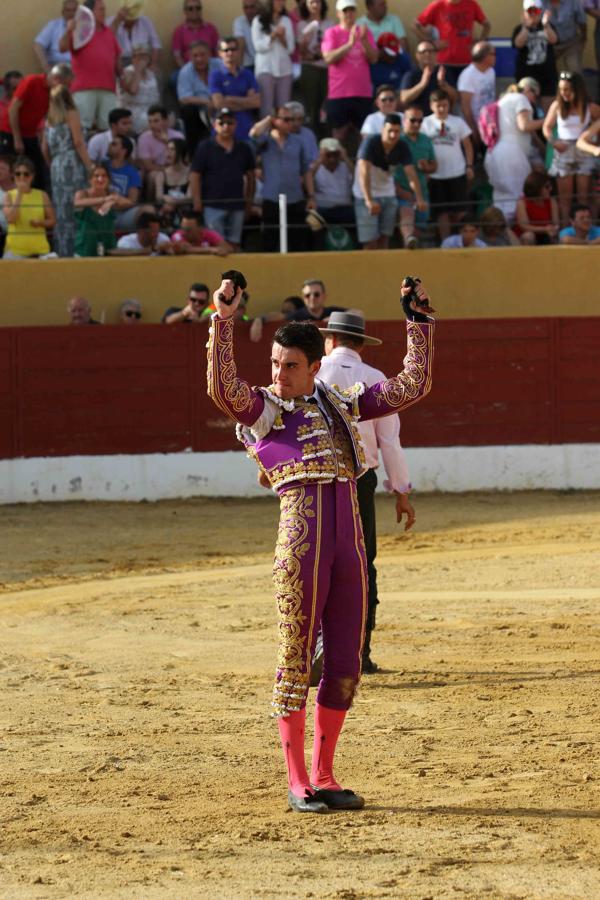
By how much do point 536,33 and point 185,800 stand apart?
11.3m

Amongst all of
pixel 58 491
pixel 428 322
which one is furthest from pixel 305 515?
pixel 58 491

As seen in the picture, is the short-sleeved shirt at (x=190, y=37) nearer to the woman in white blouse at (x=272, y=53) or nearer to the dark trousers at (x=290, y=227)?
the woman in white blouse at (x=272, y=53)

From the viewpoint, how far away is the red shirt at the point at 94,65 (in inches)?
543

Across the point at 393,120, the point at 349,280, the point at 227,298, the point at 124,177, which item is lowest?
the point at 227,298

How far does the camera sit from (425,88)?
550 inches

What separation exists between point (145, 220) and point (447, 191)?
8.93 ft

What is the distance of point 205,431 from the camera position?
43.0ft

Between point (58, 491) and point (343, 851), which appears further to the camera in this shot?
point (58, 491)

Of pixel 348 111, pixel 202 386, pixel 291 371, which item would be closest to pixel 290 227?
pixel 348 111

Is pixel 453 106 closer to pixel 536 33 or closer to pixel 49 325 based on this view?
pixel 536 33

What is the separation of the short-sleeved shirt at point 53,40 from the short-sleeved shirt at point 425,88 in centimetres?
318

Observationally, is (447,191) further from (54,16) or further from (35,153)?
(54,16)

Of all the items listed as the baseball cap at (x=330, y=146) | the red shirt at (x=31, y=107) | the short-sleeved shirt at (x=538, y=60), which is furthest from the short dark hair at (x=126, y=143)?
the short-sleeved shirt at (x=538, y=60)

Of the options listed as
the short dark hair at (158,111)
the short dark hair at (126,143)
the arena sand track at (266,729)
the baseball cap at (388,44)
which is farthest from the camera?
the baseball cap at (388,44)
